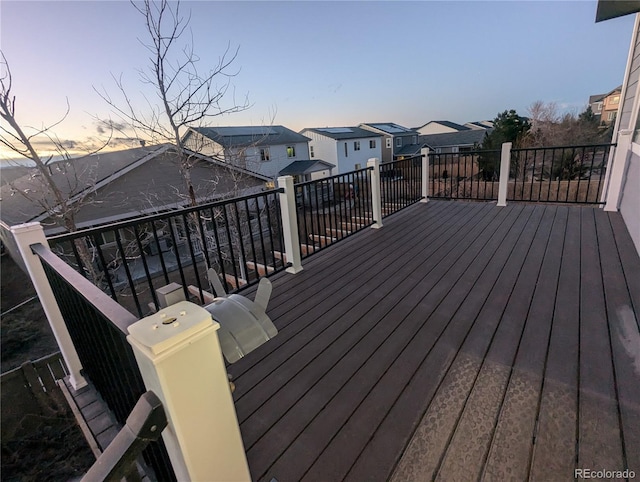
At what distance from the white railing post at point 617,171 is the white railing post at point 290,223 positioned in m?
4.53

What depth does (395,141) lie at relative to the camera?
28.2 metres

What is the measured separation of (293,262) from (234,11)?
19.7 ft

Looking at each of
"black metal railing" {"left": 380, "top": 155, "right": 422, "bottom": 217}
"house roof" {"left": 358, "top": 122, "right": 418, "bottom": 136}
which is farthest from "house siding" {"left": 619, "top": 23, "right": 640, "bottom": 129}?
"house roof" {"left": 358, "top": 122, "right": 418, "bottom": 136}

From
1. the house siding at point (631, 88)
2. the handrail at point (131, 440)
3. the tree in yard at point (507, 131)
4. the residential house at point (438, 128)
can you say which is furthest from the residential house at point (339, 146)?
the handrail at point (131, 440)

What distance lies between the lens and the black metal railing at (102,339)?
89cm

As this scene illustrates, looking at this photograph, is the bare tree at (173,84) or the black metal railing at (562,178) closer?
the bare tree at (173,84)

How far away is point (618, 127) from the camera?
4652 millimetres

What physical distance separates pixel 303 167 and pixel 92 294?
60.3 ft

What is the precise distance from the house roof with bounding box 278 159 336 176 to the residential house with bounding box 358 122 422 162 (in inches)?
381

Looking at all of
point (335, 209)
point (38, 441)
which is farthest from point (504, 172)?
point (38, 441)

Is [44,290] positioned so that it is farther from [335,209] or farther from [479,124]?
[479,124]

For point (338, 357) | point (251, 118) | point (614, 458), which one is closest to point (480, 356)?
point (614, 458)

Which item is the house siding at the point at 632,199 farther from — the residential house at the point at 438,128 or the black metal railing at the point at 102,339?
the residential house at the point at 438,128

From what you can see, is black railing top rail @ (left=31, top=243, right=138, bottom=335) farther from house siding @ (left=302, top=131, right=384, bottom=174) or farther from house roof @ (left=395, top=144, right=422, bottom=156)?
house roof @ (left=395, top=144, right=422, bottom=156)
